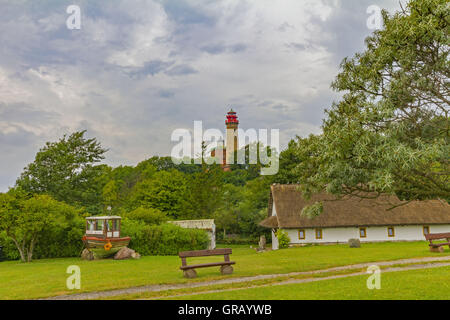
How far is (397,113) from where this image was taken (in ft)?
42.7

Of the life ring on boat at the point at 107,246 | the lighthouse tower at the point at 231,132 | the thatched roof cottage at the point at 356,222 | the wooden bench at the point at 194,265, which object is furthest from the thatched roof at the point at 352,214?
the lighthouse tower at the point at 231,132

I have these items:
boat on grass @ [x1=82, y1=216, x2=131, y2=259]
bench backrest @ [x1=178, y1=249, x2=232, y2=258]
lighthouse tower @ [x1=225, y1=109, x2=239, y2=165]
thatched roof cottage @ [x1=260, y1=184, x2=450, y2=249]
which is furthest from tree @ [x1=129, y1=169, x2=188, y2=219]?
lighthouse tower @ [x1=225, y1=109, x2=239, y2=165]

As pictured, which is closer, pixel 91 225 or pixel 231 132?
pixel 91 225

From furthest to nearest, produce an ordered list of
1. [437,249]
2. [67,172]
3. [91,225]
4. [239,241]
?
[239,241], [67,172], [91,225], [437,249]

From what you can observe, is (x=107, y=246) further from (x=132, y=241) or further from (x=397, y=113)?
(x=397, y=113)

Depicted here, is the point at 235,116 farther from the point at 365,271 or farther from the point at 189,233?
the point at 365,271

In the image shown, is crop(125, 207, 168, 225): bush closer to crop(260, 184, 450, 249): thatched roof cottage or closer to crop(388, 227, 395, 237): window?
crop(260, 184, 450, 249): thatched roof cottage

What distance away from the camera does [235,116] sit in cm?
9794

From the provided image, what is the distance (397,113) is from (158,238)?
1982 centimetres

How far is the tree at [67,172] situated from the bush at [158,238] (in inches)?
666

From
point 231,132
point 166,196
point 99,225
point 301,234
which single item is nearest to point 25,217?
point 99,225

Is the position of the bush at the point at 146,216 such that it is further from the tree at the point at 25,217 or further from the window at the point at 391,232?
the window at the point at 391,232
